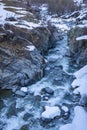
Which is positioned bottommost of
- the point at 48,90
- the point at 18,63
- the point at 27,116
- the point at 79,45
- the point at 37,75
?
the point at 27,116

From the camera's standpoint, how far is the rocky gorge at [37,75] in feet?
33.0

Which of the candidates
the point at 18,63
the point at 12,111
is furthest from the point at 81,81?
the point at 12,111

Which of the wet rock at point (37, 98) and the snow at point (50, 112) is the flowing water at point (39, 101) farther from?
the snow at point (50, 112)

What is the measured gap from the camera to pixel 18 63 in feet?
43.0

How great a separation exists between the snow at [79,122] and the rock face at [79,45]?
5.09 meters

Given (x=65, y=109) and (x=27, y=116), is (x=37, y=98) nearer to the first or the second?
(x=27, y=116)

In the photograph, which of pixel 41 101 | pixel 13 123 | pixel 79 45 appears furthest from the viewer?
pixel 79 45

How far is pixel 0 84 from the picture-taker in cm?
1238

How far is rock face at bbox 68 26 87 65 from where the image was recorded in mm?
14936

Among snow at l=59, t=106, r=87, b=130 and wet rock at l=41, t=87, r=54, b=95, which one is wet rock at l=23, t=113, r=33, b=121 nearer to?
snow at l=59, t=106, r=87, b=130

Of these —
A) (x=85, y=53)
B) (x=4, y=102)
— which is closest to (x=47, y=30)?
(x=85, y=53)

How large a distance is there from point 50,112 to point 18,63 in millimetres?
3789

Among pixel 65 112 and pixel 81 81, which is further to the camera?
pixel 81 81

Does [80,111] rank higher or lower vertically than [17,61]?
lower
